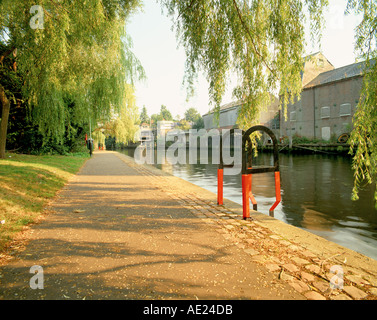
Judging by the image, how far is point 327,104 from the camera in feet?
107

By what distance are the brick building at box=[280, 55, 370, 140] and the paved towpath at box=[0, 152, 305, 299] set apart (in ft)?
95.6

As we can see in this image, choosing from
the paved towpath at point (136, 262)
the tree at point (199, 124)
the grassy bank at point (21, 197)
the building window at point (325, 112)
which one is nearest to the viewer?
the paved towpath at point (136, 262)

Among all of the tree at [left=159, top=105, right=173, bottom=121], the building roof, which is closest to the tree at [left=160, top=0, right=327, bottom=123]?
the building roof

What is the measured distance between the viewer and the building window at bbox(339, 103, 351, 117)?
30078mm

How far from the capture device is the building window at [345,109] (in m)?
30.1

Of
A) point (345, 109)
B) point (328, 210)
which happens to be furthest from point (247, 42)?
point (345, 109)

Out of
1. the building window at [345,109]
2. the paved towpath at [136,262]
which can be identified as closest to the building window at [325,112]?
the building window at [345,109]

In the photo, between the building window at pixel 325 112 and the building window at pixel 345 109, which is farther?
the building window at pixel 325 112

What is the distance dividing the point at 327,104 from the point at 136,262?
118 feet

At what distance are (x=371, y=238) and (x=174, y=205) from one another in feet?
12.7

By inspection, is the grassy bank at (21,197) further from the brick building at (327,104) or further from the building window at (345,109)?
the building window at (345,109)

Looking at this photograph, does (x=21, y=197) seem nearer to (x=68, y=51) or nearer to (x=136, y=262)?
(x=136, y=262)

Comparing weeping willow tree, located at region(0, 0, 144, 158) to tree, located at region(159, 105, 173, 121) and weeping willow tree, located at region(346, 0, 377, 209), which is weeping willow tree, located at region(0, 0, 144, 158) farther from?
tree, located at region(159, 105, 173, 121)

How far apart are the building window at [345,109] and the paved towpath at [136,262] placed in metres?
32.0
